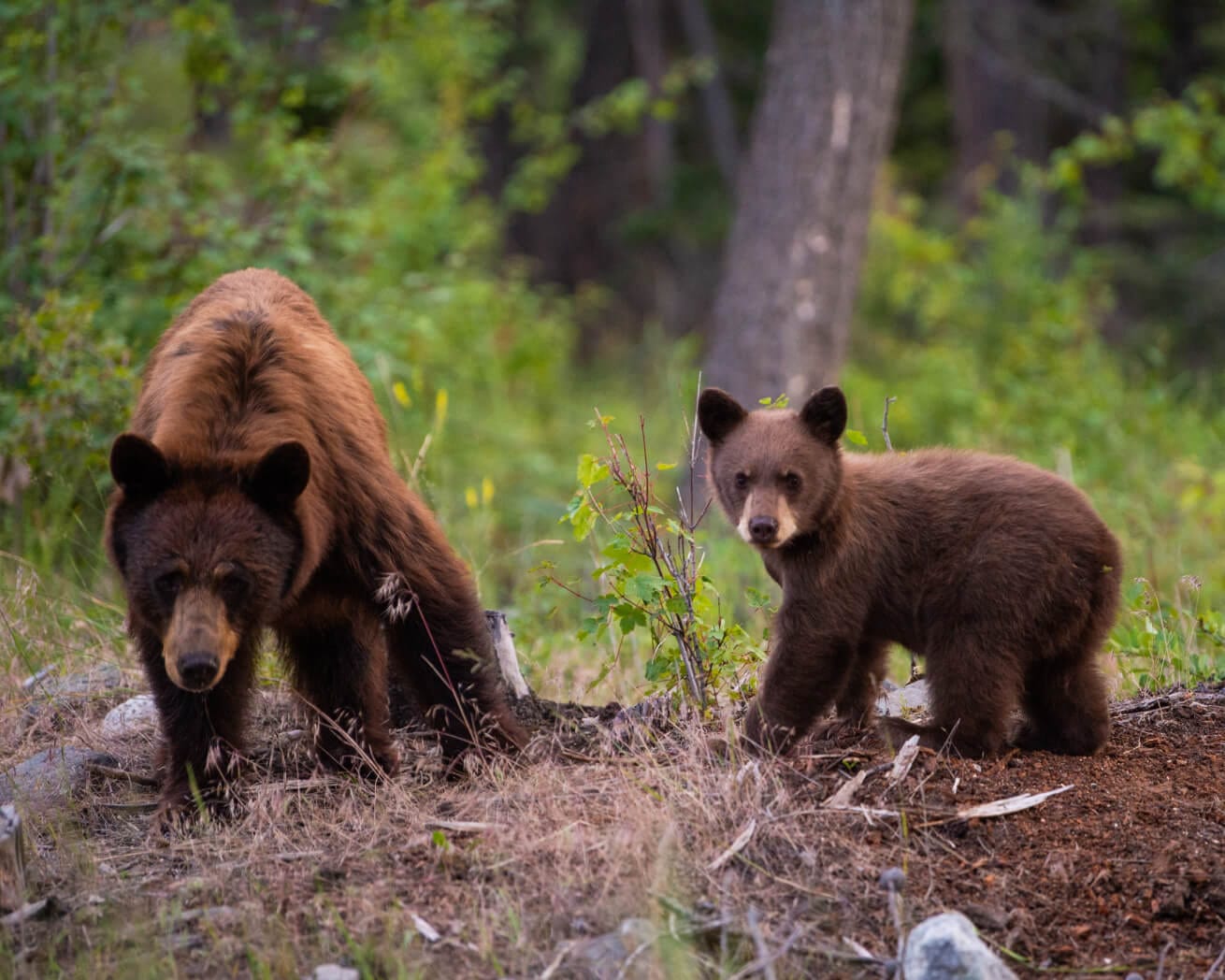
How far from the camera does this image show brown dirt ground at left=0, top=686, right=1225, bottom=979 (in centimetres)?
346

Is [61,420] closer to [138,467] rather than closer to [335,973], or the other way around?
[138,467]

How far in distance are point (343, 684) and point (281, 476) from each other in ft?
3.63

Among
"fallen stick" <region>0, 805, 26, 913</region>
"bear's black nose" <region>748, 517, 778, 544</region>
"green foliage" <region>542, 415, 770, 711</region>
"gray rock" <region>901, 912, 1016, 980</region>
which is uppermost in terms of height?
"bear's black nose" <region>748, 517, 778, 544</region>

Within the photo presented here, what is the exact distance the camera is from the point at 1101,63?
20672 mm

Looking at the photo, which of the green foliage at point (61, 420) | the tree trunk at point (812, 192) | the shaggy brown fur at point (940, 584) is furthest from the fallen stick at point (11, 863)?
the tree trunk at point (812, 192)

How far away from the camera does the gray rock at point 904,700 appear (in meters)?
5.09

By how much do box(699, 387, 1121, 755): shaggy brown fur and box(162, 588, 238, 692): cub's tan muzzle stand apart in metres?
1.62

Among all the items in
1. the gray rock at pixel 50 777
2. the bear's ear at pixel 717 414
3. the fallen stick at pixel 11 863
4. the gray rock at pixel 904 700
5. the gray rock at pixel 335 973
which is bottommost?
the gray rock at pixel 904 700

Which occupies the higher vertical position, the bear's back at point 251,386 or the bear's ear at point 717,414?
the bear's back at point 251,386

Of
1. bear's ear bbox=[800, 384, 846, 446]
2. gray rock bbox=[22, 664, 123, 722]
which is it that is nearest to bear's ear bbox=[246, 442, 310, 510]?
bear's ear bbox=[800, 384, 846, 446]

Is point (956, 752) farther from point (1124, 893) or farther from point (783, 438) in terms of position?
point (783, 438)

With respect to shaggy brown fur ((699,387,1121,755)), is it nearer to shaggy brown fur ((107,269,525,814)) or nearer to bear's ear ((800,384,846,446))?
bear's ear ((800,384,846,446))

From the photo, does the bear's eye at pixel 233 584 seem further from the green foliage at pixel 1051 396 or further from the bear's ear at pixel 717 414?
the green foliage at pixel 1051 396

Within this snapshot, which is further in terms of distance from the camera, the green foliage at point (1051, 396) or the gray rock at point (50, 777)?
the green foliage at point (1051, 396)
